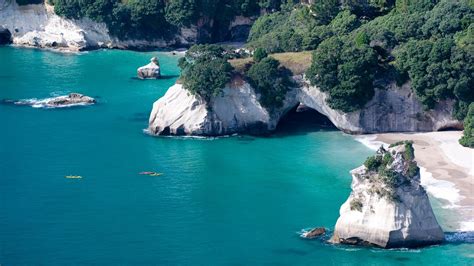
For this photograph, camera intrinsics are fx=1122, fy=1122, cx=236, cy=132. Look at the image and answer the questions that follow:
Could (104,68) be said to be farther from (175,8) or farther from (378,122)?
(378,122)

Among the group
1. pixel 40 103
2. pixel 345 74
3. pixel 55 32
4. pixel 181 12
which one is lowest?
pixel 40 103

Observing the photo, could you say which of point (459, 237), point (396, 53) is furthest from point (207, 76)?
point (459, 237)

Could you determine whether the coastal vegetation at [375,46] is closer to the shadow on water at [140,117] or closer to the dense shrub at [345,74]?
the dense shrub at [345,74]

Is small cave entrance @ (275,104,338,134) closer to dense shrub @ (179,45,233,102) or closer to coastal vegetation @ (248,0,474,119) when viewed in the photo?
coastal vegetation @ (248,0,474,119)

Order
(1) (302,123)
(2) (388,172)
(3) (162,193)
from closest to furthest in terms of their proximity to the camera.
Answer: (2) (388,172), (3) (162,193), (1) (302,123)

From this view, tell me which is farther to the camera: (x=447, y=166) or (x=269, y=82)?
Result: (x=269, y=82)

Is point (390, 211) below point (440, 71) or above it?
below

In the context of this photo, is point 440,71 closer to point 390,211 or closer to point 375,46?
point 375,46
